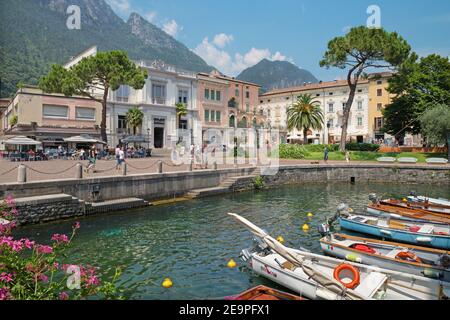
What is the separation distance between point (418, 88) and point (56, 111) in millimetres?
46548

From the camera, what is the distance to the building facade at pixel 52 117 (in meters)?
38.7

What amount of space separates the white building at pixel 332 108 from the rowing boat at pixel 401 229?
172ft

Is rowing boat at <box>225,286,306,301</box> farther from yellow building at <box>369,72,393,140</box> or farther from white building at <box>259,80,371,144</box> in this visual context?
yellow building at <box>369,72,393,140</box>

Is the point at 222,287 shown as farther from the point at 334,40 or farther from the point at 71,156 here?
the point at 334,40

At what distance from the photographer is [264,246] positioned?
30.7ft

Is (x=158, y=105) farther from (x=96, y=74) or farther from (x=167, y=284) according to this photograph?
(x=167, y=284)

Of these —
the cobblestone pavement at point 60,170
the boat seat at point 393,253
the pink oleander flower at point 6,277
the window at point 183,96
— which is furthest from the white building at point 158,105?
the pink oleander flower at point 6,277

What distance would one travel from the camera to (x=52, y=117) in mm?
40875

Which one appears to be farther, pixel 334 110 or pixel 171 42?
pixel 171 42

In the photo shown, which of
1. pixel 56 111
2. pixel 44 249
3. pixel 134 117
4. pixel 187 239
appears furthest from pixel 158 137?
pixel 44 249

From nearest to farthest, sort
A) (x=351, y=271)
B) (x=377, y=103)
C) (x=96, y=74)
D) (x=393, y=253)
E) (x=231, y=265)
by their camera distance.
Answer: (x=351, y=271), (x=393, y=253), (x=231, y=265), (x=96, y=74), (x=377, y=103)

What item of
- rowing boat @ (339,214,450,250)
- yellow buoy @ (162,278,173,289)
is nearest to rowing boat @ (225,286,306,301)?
yellow buoy @ (162,278,173,289)
